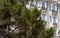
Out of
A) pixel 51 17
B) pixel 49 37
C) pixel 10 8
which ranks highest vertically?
pixel 10 8

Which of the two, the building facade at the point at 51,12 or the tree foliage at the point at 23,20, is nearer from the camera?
the tree foliage at the point at 23,20

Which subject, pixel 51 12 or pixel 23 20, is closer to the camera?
pixel 23 20

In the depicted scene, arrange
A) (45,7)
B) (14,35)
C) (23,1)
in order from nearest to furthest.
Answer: (14,35) → (23,1) → (45,7)

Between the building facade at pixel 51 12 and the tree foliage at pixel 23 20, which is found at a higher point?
the tree foliage at pixel 23 20

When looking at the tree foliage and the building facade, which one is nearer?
the tree foliage

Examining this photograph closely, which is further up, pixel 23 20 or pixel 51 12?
pixel 23 20

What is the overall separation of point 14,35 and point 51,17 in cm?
1013

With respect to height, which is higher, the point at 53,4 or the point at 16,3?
the point at 16,3

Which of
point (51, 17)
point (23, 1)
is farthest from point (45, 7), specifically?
point (23, 1)

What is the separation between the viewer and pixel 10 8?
251 inches

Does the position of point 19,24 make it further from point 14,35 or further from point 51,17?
point 51,17

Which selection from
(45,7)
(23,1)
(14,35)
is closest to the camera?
(14,35)

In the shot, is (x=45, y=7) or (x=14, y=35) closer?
→ (x=14, y=35)

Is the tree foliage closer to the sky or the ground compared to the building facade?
closer to the sky
